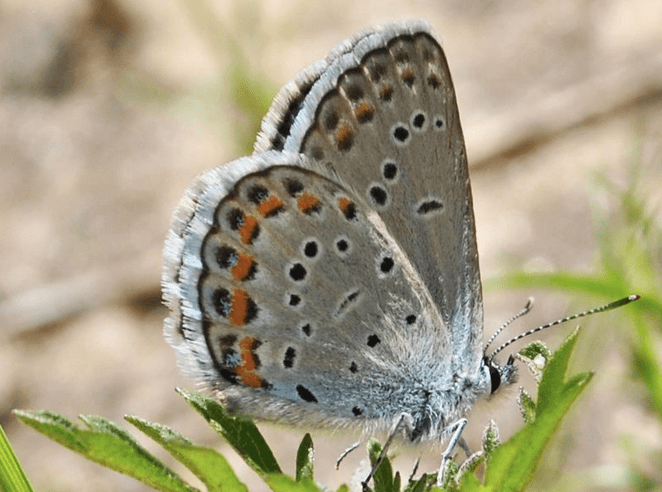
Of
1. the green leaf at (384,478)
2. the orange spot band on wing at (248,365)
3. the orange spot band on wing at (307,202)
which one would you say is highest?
the orange spot band on wing at (307,202)

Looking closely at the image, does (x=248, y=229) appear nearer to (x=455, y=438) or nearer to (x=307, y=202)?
(x=307, y=202)

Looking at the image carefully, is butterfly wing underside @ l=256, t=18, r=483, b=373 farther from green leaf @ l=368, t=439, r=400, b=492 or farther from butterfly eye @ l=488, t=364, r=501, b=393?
green leaf @ l=368, t=439, r=400, b=492

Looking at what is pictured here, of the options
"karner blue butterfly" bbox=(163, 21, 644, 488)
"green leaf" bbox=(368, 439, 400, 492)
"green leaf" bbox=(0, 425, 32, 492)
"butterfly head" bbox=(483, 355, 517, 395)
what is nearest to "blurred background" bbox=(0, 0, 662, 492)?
"butterfly head" bbox=(483, 355, 517, 395)

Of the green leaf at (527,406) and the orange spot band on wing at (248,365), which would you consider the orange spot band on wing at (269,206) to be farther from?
the green leaf at (527,406)

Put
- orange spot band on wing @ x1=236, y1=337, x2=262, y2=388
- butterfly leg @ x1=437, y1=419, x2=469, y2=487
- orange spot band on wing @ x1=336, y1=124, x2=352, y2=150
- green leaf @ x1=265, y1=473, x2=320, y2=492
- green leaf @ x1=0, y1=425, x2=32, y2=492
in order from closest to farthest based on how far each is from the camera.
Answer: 1. green leaf @ x1=265, y1=473, x2=320, y2=492
2. green leaf @ x1=0, y1=425, x2=32, y2=492
3. butterfly leg @ x1=437, y1=419, x2=469, y2=487
4. orange spot band on wing @ x1=236, y1=337, x2=262, y2=388
5. orange spot band on wing @ x1=336, y1=124, x2=352, y2=150

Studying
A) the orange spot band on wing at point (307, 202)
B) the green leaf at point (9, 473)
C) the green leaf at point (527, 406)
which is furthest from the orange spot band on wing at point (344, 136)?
the green leaf at point (9, 473)

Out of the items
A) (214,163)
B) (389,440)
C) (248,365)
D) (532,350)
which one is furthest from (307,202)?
(214,163)
